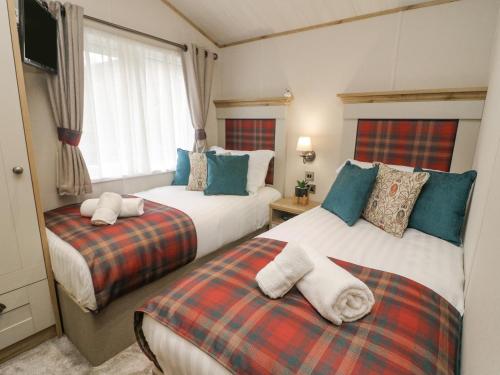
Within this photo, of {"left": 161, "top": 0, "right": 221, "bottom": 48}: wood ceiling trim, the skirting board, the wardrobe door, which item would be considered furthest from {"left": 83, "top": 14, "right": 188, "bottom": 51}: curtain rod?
the skirting board

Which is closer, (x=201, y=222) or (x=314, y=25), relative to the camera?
(x=201, y=222)

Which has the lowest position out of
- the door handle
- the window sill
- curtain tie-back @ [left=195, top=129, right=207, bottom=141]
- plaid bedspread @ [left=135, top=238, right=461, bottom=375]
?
plaid bedspread @ [left=135, top=238, right=461, bottom=375]

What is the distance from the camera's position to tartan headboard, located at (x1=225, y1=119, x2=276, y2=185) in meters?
3.08

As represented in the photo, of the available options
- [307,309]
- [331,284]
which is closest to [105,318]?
[307,309]

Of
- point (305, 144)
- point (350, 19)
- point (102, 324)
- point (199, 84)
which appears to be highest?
point (350, 19)

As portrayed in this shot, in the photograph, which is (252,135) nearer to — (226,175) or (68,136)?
(226,175)

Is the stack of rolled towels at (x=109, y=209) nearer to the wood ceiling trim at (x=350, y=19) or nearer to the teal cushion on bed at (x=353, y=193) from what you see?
the teal cushion on bed at (x=353, y=193)

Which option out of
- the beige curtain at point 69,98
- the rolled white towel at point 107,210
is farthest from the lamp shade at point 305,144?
the beige curtain at point 69,98

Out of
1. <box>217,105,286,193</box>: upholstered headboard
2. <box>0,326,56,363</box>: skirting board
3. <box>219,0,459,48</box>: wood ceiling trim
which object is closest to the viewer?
<box>0,326,56,363</box>: skirting board

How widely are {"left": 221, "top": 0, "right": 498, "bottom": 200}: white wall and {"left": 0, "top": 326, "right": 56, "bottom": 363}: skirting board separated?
7.80 ft

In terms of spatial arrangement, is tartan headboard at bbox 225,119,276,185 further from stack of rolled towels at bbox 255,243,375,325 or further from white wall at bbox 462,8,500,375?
white wall at bbox 462,8,500,375

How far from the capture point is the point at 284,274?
42.0 inches

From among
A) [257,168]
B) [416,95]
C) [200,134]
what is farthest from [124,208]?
[416,95]

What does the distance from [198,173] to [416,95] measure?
201 centimetres
